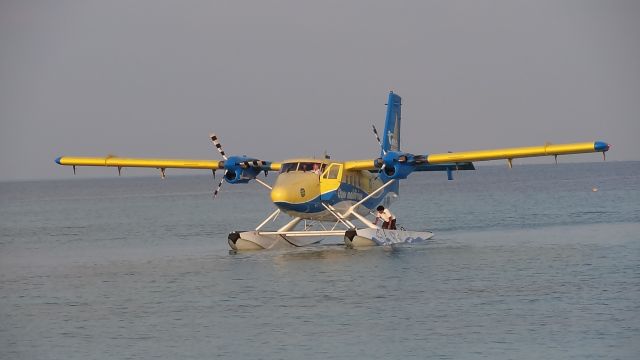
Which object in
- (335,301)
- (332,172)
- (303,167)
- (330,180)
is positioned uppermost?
(303,167)

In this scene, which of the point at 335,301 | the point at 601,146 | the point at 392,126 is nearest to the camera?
the point at 335,301

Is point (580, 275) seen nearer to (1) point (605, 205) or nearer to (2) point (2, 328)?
(2) point (2, 328)

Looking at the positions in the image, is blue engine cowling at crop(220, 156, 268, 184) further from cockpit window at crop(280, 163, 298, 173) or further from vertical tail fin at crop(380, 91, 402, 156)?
vertical tail fin at crop(380, 91, 402, 156)

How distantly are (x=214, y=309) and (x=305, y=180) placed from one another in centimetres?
1232

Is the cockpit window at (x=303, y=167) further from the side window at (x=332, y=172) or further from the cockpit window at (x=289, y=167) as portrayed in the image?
the side window at (x=332, y=172)

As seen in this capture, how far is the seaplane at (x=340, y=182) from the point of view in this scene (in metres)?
39.7

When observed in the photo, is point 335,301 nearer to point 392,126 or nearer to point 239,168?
point 239,168

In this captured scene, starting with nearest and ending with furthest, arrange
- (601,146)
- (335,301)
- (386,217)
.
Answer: (335,301) < (601,146) < (386,217)

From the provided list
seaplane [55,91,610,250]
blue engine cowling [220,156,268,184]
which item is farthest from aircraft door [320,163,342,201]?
blue engine cowling [220,156,268,184]

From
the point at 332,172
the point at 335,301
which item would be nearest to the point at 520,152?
the point at 332,172

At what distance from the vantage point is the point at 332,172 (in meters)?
41.6

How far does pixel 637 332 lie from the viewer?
23172 mm

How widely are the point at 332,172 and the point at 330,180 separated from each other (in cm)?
47

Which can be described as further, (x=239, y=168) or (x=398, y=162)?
(x=239, y=168)
